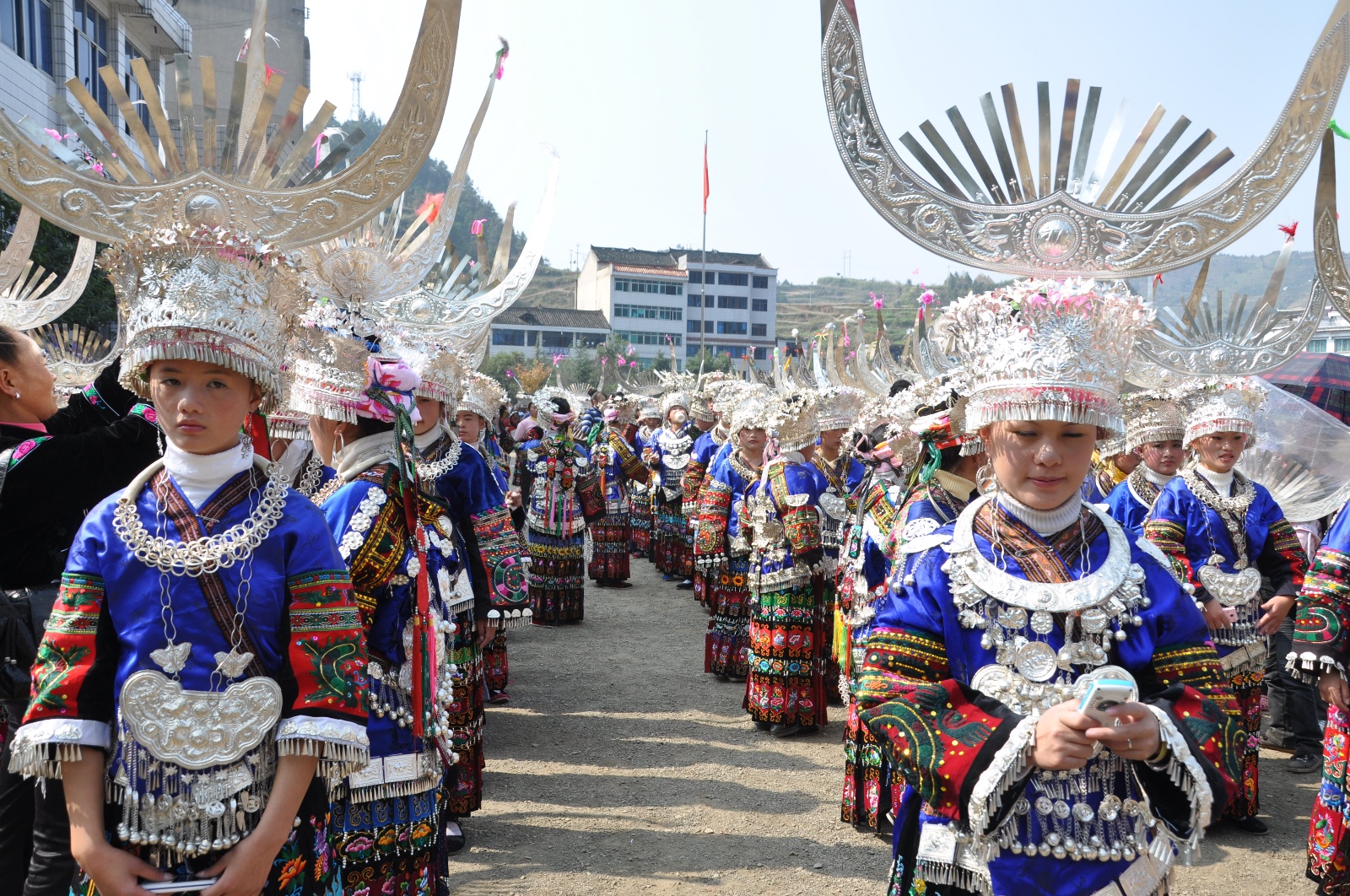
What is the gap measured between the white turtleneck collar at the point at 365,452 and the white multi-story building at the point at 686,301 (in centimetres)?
7298

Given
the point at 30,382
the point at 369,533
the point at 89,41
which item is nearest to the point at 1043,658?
the point at 369,533

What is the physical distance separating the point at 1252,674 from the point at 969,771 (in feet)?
15.6

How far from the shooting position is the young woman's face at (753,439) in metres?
→ 8.98

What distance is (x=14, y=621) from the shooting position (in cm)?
332

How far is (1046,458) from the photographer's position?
2461mm

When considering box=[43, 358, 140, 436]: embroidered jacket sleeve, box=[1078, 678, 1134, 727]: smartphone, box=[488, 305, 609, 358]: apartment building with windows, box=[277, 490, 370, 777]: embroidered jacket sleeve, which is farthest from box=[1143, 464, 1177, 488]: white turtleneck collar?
box=[488, 305, 609, 358]: apartment building with windows

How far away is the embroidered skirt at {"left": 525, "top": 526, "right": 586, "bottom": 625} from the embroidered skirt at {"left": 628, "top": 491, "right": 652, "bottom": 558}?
5134mm

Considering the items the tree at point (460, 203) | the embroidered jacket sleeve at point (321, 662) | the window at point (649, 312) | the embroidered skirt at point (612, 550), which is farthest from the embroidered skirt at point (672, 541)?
the window at point (649, 312)

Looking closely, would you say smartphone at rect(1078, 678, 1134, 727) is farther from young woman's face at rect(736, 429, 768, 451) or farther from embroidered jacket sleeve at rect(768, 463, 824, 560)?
young woman's face at rect(736, 429, 768, 451)

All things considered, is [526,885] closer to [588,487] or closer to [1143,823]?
[1143,823]

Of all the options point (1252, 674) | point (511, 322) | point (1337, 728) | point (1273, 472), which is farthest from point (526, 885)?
point (511, 322)

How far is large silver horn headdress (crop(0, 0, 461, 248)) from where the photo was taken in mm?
2570

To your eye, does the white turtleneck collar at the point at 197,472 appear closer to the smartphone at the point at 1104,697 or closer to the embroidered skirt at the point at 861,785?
the smartphone at the point at 1104,697

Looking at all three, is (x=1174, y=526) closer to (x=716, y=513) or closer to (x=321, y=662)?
(x=716, y=513)
